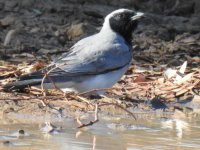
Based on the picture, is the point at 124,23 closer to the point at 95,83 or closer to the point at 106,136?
the point at 95,83

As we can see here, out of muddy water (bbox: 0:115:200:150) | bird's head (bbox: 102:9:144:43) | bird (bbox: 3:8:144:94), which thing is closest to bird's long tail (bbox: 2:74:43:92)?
bird (bbox: 3:8:144:94)

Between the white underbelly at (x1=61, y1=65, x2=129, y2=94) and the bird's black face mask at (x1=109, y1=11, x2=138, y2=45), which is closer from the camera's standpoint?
the white underbelly at (x1=61, y1=65, x2=129, y2=94)

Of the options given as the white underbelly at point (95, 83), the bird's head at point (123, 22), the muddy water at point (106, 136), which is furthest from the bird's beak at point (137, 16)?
the muddy water at point (106, 136)

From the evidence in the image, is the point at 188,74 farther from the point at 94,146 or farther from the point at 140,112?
the point at 94,146

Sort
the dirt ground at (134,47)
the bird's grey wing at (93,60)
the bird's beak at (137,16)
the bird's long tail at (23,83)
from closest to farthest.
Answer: the bird's long tail at (23,83) < the dirt ground at (134,47) < the bird's grey wing at (93,60) < the bird's beak at (137,16)

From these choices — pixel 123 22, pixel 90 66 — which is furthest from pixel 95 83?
pixel 123 22

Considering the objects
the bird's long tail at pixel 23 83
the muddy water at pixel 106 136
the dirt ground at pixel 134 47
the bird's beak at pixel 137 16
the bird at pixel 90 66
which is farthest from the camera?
the bird's beak at pixel 137 16

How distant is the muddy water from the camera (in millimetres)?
5688

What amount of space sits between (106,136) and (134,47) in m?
5.46

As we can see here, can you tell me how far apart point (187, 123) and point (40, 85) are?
1578mm

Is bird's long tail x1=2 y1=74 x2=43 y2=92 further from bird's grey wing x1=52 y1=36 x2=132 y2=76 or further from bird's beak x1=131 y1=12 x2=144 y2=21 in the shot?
bird's beak x1=131 y1=12 x2=144 y2=21

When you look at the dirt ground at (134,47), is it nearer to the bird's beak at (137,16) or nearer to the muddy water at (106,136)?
the muddy water at (106,136)

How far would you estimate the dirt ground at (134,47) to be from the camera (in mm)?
8000

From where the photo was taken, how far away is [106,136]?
619 centimetres
